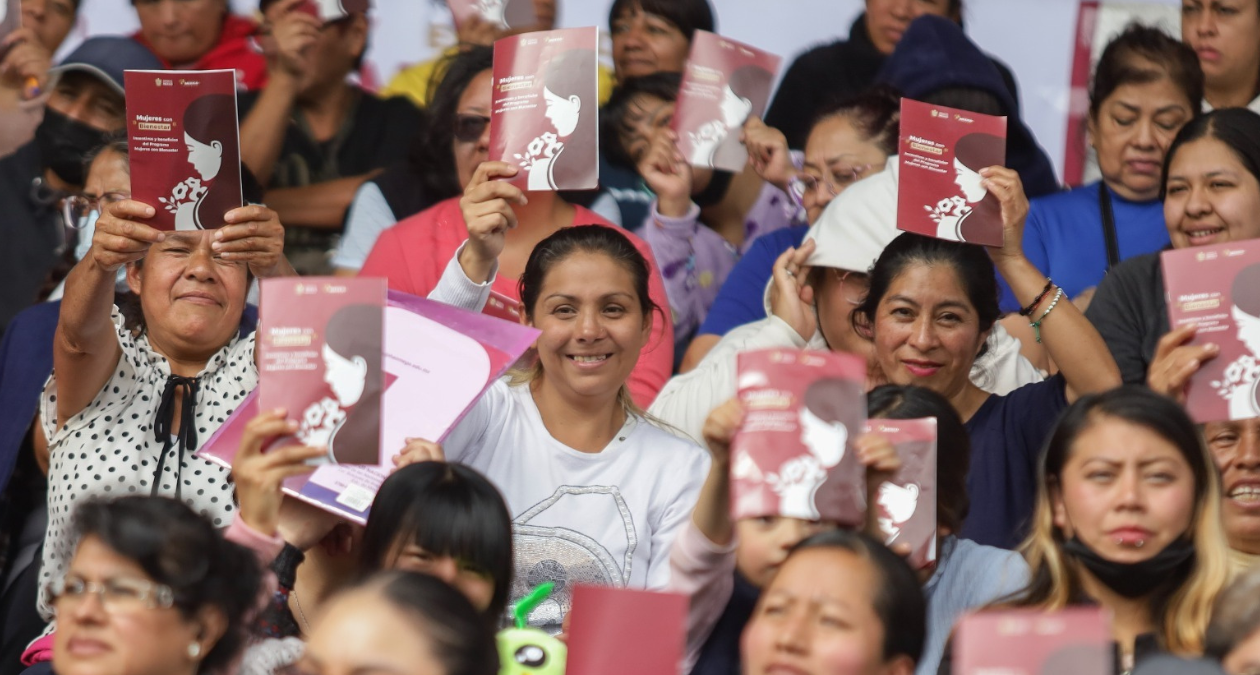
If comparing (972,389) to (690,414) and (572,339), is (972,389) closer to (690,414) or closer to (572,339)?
(690,414)

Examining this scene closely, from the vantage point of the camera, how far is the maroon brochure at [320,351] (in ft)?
11.2

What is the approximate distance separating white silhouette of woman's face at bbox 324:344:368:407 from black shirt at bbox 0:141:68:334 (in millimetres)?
2337

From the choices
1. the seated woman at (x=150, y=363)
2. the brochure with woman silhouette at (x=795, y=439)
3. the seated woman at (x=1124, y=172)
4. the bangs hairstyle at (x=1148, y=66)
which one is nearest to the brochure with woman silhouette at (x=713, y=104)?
the seated woman at (x=1124, y=172)

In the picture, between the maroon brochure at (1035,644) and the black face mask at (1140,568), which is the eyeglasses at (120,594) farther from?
the black face mask at (1140,568)

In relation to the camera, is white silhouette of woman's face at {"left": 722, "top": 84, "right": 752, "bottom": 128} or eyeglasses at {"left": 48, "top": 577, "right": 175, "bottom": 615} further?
white silhouette of woman's face at {"left": 722, "top": 84, "right": 752, "bottom": 128}

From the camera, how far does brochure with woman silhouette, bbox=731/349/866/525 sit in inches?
127

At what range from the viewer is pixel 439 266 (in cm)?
492

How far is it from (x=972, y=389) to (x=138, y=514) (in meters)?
2.12

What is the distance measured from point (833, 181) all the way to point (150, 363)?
85.9 inches

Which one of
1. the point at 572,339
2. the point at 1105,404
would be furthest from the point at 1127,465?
the point at 572,339

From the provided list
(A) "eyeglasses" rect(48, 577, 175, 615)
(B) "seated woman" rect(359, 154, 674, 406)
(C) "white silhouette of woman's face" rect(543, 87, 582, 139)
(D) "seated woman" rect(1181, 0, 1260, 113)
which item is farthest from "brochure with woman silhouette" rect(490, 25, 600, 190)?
(D) "seated woman" rect(1181, 0, 1260, 113)

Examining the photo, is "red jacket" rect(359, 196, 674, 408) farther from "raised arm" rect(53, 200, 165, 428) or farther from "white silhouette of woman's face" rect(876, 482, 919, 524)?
"white silhouette of woman's face" rect(876, 482, 919, 524)

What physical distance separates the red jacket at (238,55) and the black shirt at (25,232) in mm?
674

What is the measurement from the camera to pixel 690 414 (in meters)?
4.65
